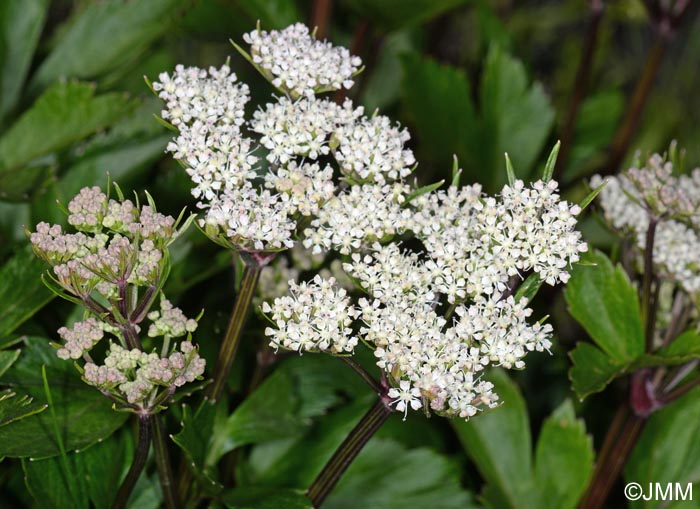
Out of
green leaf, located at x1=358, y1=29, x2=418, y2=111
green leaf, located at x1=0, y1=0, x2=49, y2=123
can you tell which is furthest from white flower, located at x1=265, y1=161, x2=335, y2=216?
green leaf, located at x1=358, y1=29, x2=418, y2=111

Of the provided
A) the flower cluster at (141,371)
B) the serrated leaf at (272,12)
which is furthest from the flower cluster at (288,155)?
Result: the serrated leaf at (272,12)

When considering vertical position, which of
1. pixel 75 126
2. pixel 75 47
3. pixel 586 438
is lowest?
pixel 586 438

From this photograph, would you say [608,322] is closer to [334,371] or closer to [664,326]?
[664,326]

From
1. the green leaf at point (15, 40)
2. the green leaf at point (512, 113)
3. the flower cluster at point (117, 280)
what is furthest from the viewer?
the green leaf at point (512, 113)

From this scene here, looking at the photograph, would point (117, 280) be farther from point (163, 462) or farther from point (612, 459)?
point (612, 459)

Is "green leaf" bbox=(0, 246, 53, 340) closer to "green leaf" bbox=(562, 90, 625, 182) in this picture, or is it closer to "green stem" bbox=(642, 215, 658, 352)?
"green stem" bbox=(642, 215, 658, 352)

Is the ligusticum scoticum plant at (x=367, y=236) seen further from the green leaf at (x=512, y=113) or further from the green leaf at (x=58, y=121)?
the green leaf at (x=512, y=113)

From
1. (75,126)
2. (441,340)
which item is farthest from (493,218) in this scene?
(75,126)

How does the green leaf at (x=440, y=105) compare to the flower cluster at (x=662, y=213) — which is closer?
the flower cluster at (x=662, y=213)
